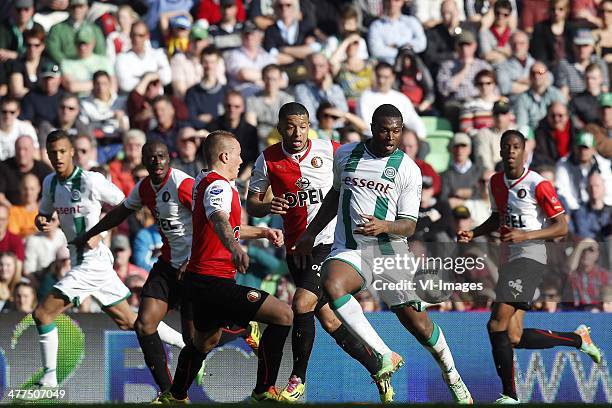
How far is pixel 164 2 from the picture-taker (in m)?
19.4

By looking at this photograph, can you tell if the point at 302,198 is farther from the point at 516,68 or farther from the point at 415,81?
the point at 516,68

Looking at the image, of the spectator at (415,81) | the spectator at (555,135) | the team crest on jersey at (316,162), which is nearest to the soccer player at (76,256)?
the team crest on jersey at (316,162)

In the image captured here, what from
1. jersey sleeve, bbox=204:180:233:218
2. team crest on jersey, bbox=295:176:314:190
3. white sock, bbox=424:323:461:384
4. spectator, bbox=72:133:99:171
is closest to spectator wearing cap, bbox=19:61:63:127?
spectator, bbox=72:133:99:171

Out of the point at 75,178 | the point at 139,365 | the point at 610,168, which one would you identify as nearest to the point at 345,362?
the point at 139,365

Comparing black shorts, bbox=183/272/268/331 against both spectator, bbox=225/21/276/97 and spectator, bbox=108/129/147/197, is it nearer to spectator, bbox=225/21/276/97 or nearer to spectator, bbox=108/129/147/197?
spectator, bbox=108/129/147/197

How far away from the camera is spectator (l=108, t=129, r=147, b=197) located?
1681 centimetres

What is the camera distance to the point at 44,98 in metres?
17.8

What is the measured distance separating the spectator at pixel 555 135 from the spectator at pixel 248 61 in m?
4.05

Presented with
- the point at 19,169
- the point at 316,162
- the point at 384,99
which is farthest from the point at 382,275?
the point at 384,99

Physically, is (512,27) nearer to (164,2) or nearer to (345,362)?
(164,2)

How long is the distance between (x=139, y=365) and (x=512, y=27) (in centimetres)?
925

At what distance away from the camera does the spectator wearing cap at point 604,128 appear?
18.2m

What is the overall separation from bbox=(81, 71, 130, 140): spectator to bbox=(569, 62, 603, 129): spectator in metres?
6.48

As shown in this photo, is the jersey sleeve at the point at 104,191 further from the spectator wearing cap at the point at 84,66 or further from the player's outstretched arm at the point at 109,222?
the spectator wearing cap at the point at 84,66
